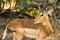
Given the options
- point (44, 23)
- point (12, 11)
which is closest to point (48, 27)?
point (44, 23)

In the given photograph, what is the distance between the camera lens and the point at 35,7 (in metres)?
7.38

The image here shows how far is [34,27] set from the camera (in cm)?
564

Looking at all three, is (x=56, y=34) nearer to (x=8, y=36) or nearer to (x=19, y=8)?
(x=8, y=36)

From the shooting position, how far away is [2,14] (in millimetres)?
7738

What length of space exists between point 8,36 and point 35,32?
1.03 m

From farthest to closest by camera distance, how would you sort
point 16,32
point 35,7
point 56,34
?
point 35,7 < point 56,34 < point 16,32

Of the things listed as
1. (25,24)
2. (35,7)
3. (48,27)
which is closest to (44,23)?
(48,27)

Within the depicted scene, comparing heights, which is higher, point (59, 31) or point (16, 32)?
point (16, 32)

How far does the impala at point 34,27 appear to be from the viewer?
5384 mm

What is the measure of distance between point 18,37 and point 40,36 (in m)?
0.55

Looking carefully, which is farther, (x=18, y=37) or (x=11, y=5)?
(x=11, y=5)

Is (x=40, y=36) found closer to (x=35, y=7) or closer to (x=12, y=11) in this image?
(x=35, y=7)

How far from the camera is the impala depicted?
5384mm

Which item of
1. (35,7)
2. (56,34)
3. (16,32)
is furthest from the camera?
(35,7)
